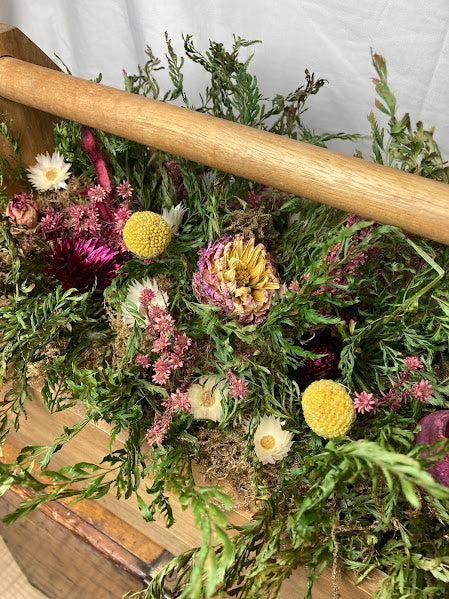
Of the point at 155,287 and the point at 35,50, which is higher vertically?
the point at 35,50

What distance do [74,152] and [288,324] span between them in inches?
12.8

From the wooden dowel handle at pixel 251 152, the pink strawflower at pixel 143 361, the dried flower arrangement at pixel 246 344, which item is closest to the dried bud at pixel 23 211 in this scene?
the dried flower arrangement at pixel 246 344

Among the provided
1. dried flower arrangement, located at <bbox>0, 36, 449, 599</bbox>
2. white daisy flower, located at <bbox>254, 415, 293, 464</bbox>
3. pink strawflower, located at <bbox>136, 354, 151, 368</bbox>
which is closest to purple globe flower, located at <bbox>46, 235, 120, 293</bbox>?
dried flower arrangement, located at <bbox>0, 36, 449, 599</bbox>

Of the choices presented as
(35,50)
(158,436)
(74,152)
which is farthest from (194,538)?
(35,50)

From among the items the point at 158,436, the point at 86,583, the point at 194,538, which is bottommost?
the point at 86,583

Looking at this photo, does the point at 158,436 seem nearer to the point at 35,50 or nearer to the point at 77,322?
the point at 77,322

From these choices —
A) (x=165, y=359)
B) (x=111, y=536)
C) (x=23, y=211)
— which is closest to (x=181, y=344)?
(x=165, y=359)

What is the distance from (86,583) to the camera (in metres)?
0.74

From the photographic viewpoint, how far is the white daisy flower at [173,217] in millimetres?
630

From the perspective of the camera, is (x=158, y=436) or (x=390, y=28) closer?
(x=158, y=436)

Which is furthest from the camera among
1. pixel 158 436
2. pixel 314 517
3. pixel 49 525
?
pixel 49 525

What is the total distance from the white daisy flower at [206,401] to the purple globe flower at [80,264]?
0.15 metres

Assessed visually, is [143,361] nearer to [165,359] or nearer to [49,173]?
[165,359]

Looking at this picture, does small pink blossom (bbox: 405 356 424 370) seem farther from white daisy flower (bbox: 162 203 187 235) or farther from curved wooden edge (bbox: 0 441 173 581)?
curved wooden edge (bbox: 0 441 173 581)
